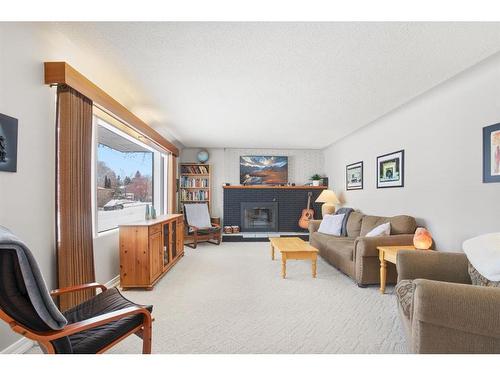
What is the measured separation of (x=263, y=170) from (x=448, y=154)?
14.1 feet

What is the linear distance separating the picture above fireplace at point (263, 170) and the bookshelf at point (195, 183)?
2.91ft

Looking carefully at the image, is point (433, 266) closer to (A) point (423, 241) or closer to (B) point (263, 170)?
(A) point (423, 241)

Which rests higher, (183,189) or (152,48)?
(152,48)

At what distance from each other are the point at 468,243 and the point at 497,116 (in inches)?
48.1

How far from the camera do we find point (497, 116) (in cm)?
232

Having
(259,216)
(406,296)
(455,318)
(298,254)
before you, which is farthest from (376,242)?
(259,216)

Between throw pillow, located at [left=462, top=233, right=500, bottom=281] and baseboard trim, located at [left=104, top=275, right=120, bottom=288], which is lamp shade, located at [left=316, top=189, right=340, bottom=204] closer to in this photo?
throw pillow, located at [left=462, top=233, right=500, bottom=281]

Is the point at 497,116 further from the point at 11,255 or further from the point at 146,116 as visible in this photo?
the point at 146,116

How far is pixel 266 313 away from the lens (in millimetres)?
2398

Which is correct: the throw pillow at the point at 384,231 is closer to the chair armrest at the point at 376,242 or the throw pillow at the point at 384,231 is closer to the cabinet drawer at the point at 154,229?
the chair armrest at the point at 376,242

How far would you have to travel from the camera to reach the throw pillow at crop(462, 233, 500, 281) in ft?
5.70

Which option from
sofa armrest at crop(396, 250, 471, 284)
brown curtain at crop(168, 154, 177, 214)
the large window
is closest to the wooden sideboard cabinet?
the large window
